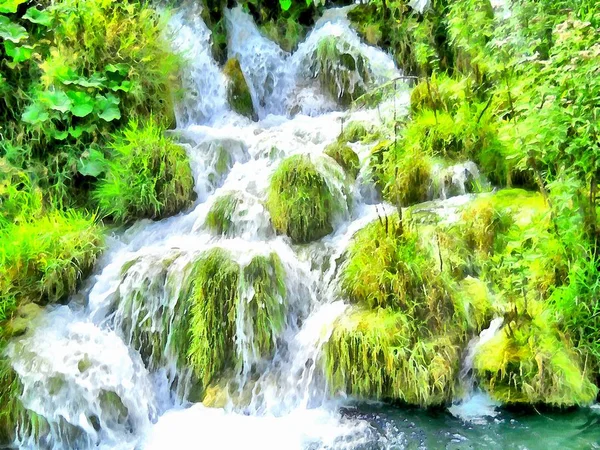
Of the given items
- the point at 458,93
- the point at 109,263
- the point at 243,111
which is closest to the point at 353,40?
the point at 243,111

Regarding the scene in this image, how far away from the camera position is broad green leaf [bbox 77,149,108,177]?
5.37 m

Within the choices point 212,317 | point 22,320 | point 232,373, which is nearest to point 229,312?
point 212,317

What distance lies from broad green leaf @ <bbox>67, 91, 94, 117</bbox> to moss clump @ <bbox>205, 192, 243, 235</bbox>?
1791 millimetres

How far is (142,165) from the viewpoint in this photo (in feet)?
17.4

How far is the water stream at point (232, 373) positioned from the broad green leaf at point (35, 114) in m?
1.51

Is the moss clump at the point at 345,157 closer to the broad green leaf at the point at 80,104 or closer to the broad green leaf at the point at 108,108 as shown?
the broad green leaf at the point at 108,108

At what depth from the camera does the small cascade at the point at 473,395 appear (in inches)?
133

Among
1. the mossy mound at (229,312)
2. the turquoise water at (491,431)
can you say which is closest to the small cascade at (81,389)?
the mossy mound at (229,312)

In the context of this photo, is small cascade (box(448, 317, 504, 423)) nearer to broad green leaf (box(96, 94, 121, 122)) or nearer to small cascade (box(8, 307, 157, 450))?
small cascade (box(8, 307, 157, 450))

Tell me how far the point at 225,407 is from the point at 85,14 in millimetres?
4780

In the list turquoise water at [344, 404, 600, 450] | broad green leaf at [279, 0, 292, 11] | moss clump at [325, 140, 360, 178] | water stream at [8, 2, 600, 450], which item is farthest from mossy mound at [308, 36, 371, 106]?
turquoise water at [344, 404, 600, 450]

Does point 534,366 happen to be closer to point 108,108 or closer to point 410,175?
point 410,175

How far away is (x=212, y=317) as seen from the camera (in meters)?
4.00

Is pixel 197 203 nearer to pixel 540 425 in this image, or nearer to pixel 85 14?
pixel 85 14
